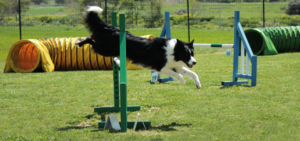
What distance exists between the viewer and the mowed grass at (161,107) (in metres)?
3.91

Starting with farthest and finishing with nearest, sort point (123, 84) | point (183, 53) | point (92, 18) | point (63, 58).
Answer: point (63, 58) → point (92, 18) → point (183, 53) → point (123, 84)

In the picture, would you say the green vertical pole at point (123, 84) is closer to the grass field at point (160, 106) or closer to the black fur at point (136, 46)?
the grass field at point (160, 106)

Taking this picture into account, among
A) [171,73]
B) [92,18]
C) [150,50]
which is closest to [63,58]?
[92,18]

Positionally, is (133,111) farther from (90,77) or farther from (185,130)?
(90,77)

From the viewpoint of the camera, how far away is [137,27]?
16.0 meters

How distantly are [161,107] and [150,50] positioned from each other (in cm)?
108

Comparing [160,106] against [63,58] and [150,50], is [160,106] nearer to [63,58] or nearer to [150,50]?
[150,50]

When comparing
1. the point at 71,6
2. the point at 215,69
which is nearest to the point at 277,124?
the point at 215,69

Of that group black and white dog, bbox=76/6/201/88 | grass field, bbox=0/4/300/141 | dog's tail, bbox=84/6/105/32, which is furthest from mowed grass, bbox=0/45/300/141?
dog's tail, bbox=84/6/105/32

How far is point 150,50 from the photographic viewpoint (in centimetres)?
467

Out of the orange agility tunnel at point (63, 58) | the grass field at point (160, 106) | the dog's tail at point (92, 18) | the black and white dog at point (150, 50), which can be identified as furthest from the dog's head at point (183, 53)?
the orange agility tunnel at point (63, 58)

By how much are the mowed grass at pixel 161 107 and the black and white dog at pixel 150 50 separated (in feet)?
2.43

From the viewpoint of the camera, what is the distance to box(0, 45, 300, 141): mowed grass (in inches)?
154

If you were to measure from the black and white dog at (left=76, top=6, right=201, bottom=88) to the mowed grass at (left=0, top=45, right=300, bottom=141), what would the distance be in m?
0.74
